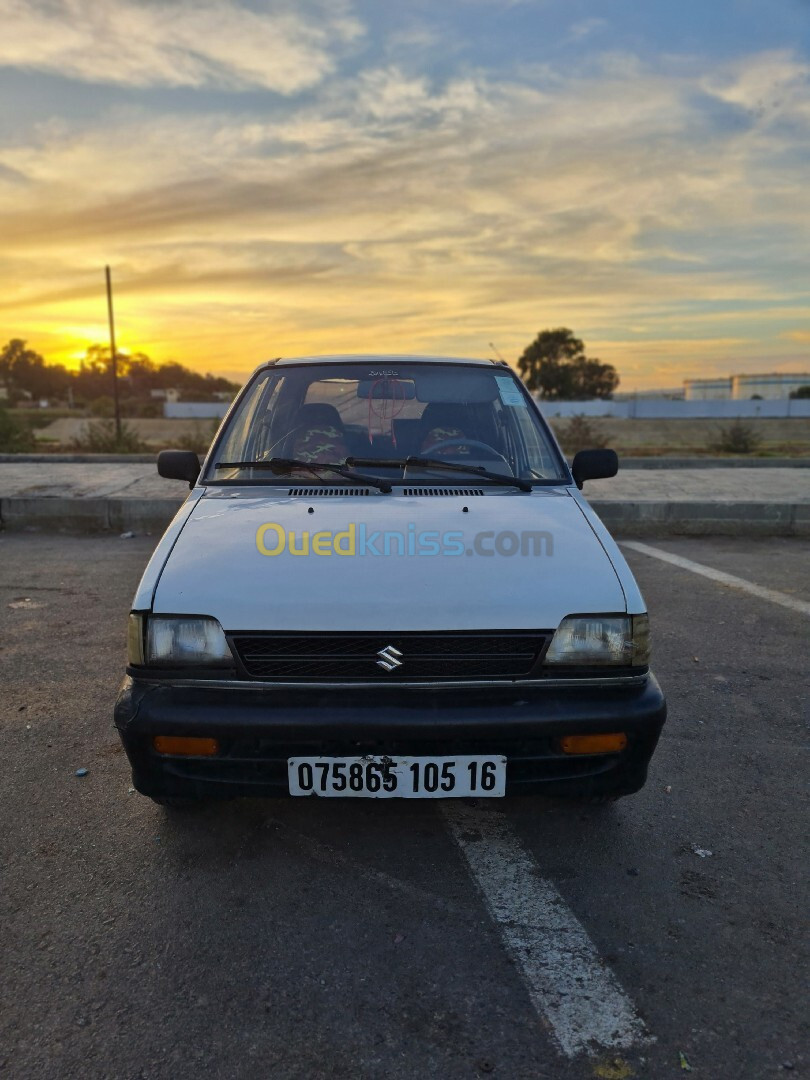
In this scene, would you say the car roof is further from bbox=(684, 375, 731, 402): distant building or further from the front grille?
bbox=(684, 375, 731, 402): distant building

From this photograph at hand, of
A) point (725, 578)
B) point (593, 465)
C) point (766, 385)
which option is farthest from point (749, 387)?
point (593, 465)

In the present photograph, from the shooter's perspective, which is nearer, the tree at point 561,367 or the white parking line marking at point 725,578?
the white parking line marking at point 725,578

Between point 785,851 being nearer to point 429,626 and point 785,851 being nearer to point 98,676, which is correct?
point 429,626

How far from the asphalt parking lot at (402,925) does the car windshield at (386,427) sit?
137 centimetres

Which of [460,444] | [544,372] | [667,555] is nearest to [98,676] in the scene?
[460,444]

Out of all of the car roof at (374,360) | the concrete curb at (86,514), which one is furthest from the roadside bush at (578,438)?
the car roof at (374,360)

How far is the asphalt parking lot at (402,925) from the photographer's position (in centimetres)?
189

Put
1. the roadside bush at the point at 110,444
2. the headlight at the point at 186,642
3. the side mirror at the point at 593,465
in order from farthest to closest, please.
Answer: the roadside bush at the point at 110,444 < the side mirror at the point at 593,465 < the headlight at the point at 186,642

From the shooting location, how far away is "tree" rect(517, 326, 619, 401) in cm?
7812

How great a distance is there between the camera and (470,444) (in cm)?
364

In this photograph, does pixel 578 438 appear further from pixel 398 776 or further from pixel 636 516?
pixel 398 776

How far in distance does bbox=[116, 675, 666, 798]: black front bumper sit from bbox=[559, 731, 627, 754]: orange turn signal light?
0.07 ft

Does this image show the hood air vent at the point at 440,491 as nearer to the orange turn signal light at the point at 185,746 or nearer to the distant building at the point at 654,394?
the orange turn signal light at the point at 185,746

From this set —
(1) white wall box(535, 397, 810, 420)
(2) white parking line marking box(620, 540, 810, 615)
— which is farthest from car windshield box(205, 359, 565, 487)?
(1) white wall box(535, 397, 810, 420)
